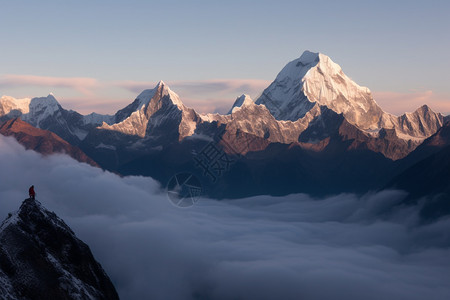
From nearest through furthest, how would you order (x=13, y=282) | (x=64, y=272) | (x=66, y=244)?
(x=13, y=282)
(x=64, y=272)
(x=66, y=244)

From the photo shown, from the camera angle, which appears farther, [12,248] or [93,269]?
[93,269]

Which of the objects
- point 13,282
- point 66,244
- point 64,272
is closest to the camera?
point 13,282

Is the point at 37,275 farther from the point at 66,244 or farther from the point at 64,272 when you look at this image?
the point at 66,244

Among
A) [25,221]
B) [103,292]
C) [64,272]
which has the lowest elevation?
[103,292]

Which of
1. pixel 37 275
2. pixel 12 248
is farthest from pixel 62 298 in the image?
pixel 12 248

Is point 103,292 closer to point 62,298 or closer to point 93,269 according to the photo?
point 93,269

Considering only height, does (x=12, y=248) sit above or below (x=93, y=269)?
above
